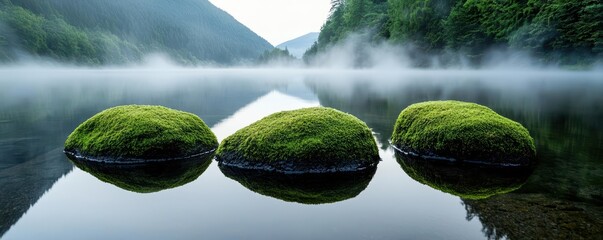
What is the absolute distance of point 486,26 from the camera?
6356 cm

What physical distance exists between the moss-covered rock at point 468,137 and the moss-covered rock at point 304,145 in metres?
1.51

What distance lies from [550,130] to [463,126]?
6598 mm

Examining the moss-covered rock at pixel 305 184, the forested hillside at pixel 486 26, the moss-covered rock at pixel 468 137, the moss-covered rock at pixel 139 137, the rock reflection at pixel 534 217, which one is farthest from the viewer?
the forested hillside at pixel 486 26

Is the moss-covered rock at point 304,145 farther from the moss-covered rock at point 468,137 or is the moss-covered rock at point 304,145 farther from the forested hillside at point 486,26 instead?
the forested hillside at point 486,26

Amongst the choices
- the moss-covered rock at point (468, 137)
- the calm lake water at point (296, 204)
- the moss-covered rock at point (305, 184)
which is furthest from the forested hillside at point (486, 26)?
the moss-covered rock at point (305, 184)

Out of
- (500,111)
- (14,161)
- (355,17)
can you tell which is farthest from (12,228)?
(355,17)

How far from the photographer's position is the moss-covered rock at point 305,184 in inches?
291

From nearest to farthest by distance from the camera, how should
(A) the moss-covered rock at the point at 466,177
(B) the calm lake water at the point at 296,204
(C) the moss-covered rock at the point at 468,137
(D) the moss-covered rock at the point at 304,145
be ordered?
(B) the calm lake water at the point at 296,204 < (A) the moss-covered rock at the point at 466,177 < (D) the moss-covered rock at the point at 304,145 < (C) the moss-covered rock at the point at 468,137

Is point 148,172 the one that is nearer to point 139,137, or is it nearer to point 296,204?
point 139,137

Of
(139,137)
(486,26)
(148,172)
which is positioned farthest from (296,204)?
(486,26)

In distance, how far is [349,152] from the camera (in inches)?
367

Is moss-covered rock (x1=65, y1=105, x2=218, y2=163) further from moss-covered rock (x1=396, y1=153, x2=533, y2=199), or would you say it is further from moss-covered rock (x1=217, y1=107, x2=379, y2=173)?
moss-covered rock (x1=396, y1=153, x2=533, y2=199)

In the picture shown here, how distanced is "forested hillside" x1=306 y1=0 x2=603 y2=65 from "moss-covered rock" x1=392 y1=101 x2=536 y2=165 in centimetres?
4531

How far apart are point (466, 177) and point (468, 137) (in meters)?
1.62
